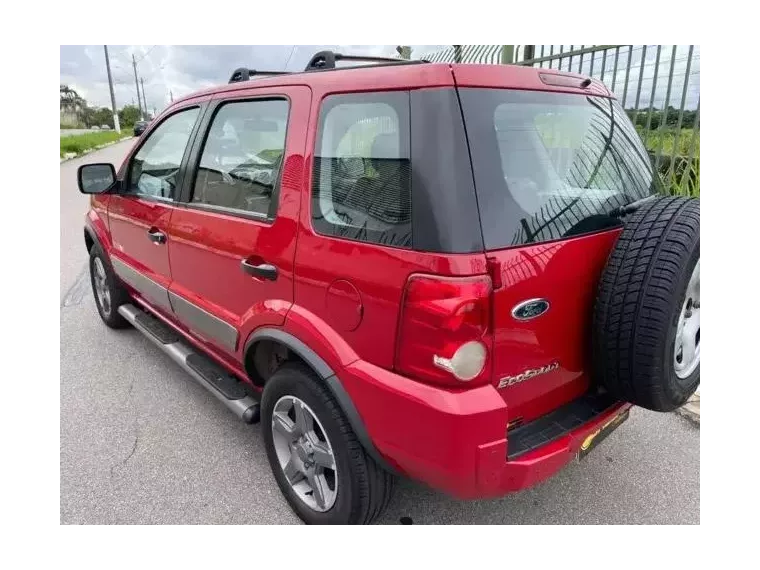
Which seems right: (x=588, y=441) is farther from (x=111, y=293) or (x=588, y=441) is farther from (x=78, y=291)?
(x=78, y=291)

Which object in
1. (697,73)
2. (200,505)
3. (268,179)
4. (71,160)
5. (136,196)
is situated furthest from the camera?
(71,160)

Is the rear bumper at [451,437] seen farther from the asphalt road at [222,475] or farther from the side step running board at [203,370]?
Answer: the side step running board at [203,370]

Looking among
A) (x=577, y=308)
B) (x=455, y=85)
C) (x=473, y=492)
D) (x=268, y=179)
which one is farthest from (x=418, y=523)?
(x=455, y=85)

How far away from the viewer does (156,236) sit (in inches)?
124

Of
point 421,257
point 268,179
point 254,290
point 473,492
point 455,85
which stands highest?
point 455,85

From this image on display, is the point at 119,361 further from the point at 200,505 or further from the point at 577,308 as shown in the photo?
the point at 577,308

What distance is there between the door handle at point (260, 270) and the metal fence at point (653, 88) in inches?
112

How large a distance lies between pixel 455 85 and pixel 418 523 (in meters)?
1.88

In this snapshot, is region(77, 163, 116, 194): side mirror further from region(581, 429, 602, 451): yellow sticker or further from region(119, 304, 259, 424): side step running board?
region(581, 429, 602, 451): yellow sticker

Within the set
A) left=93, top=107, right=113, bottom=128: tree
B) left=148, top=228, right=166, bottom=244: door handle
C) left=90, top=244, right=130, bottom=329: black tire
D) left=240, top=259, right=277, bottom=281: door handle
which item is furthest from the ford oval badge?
left=93, top=107, right=113, bottom=128: tree

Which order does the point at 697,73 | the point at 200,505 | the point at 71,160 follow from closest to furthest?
the point at 200,505
the point at 697,73
the point at 71,160

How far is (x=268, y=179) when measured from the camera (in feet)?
7.55

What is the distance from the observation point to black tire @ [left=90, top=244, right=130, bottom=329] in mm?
4180

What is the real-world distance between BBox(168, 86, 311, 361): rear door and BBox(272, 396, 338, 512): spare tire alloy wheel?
405 millimetres
